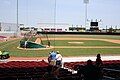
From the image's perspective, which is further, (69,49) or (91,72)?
(69,49)

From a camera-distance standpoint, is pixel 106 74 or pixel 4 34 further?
pixel 4 34

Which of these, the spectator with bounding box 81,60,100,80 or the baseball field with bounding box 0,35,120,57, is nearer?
the spectator with bounding box 81,60,100,80

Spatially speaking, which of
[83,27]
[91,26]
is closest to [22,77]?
[91,26]

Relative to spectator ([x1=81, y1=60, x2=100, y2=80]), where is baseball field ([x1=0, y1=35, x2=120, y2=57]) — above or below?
below

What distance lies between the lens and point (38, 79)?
13898 millimetres

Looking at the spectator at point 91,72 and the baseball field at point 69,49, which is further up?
the spectator at point 91,72

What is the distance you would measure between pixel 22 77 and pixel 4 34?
65.0 meters

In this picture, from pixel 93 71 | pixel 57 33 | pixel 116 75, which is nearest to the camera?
pixel 93 71

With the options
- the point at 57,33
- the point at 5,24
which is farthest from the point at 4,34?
the point at 57,33

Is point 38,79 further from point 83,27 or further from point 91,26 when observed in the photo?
point 83,27

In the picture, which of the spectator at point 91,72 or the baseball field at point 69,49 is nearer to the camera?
the spectator at point 91,72

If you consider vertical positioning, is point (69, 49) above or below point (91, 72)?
below

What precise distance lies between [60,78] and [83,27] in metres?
130

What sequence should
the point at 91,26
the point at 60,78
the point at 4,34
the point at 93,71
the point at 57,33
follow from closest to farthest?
the point at 93,71 < the point at 60,78 < the point at 4,34 < the point at 57,33 < the point at 91,26
